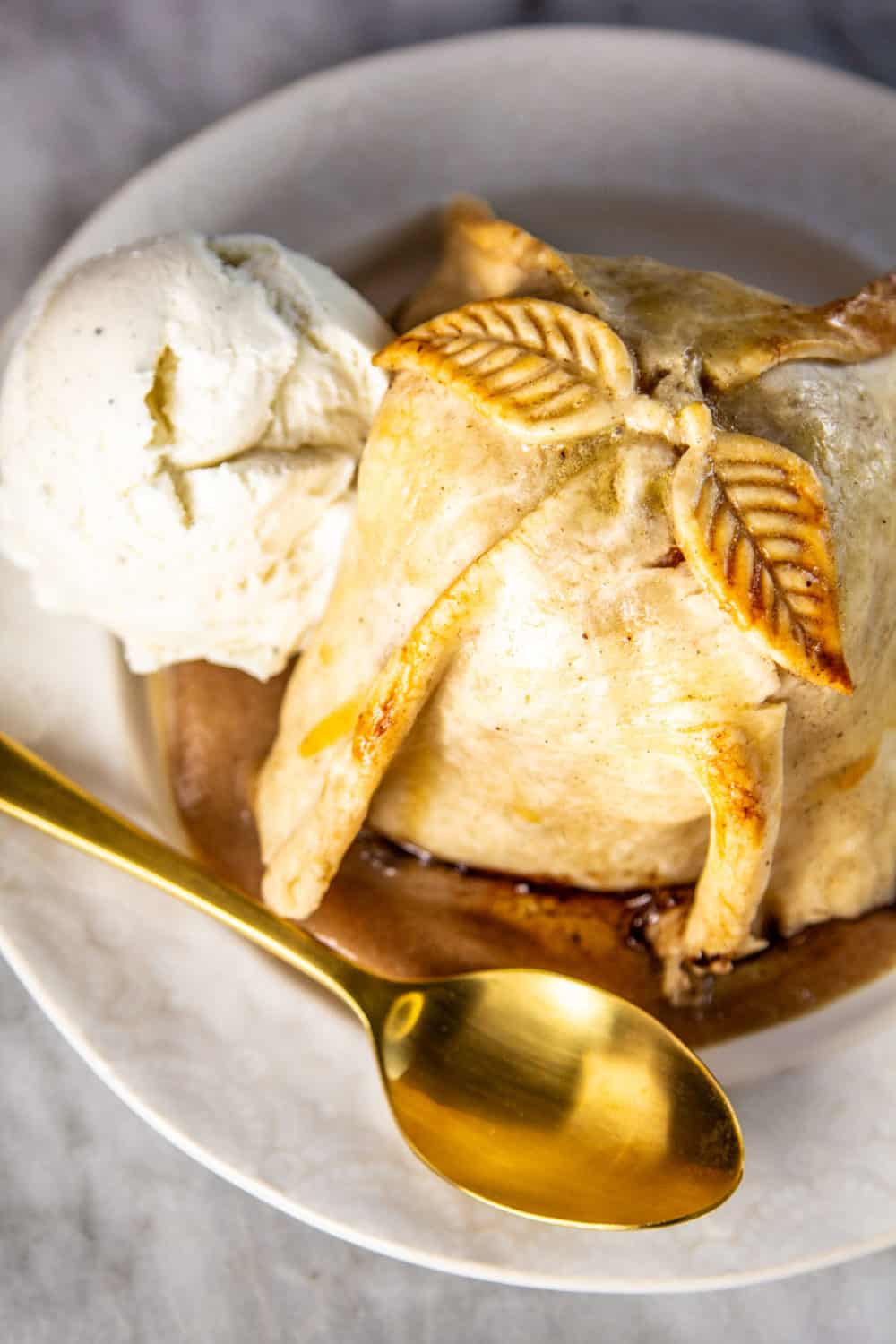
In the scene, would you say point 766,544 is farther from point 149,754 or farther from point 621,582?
point 149,754

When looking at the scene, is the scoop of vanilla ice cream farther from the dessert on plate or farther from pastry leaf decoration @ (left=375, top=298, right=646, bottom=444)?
pastry leaf decoration @ (left=375, top=298, right=646, bottom=444)

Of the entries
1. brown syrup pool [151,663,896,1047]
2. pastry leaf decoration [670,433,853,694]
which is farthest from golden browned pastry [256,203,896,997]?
brown syrup pool [151,663,896,1047]

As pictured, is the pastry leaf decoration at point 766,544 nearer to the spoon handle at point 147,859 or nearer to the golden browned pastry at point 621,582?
the golden browned pastry at point 621,582

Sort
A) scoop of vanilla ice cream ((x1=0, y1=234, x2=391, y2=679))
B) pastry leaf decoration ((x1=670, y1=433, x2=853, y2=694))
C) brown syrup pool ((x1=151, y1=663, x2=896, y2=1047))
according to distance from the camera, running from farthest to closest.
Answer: brown syrup pool ((x1=151, y1=663, x2=896, y2=1047)), scoop of vanilla ice cream ((x1=0, y1=234, x2=391, y2=679)), pastry leaf decoration ((x1=670, y1=433, x2=853, y2=694))

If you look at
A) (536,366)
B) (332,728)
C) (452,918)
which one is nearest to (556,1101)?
Result: (452,918)

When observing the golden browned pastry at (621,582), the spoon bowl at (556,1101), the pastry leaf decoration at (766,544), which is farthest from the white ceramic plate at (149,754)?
the pastry leaf decoration at (766,544)

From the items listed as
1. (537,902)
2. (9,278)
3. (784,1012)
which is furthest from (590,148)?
(784,1012)
